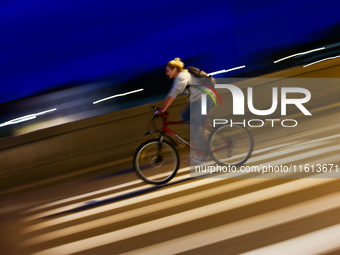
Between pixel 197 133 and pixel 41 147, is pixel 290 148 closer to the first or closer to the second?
pixel 197 133

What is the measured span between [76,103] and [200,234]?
8682mm

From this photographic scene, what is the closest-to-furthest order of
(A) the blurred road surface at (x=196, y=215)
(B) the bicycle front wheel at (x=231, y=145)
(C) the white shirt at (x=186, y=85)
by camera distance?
Answer: (A) the blurred road surface at (x=196, y=215), (C) the white shirt at (x=186, y=85), (B) the bicycle front wheel at (x=231, y=145)

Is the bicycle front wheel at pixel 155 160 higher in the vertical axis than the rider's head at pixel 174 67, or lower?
lower

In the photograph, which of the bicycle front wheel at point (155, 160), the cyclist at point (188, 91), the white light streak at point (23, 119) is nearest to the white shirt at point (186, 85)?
the cyclist at point (188, 91)

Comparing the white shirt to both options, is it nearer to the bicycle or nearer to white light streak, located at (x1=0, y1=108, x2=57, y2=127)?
the bicycle

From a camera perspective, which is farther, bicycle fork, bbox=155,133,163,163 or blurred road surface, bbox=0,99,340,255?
bicycle fork, bbox=155,133,163,163

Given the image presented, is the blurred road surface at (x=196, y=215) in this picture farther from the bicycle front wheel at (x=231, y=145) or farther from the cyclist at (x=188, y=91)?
the cyclist at (x=188, y=91)

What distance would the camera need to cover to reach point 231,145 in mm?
6324

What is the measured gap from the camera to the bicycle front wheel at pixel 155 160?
233 inches

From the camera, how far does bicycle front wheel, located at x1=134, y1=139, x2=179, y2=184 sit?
19.4ft

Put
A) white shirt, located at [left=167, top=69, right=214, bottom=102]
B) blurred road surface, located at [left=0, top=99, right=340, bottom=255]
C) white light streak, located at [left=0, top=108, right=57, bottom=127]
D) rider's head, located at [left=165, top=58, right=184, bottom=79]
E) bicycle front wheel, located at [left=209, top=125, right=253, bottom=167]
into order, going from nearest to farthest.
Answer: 1. blurred road surface, located at [left=0, top=99, right=340, bottom=255]
2. white shirt, located at [left=167, top=69, right=214, bottom=102]
3. rider's head, located at [left=165, top=58, right=184, bottom=79]
4. bicycle front wheel, located at [left=209, top=125, right=253, bottom=167]
5. white light streak, located at [left=0, top=108, right=57, bottom=127]

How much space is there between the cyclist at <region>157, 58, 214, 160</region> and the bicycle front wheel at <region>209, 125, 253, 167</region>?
0.27 m

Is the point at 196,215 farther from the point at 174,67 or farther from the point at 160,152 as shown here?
the point at 174,67

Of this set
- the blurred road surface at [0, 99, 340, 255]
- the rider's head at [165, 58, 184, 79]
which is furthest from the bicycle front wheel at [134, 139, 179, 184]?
the rider's head at [165, 58, 184, 79]
